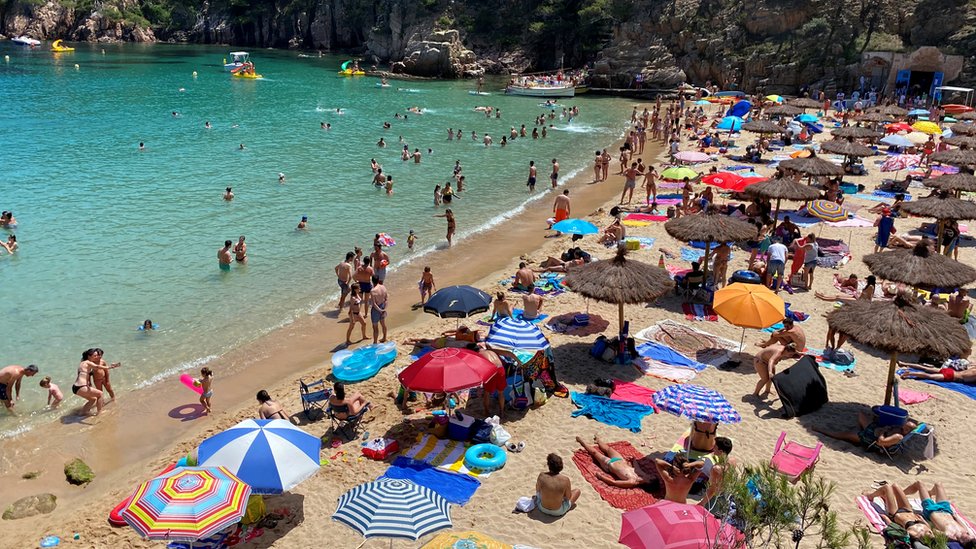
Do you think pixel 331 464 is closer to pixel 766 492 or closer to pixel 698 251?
pixel 766 492

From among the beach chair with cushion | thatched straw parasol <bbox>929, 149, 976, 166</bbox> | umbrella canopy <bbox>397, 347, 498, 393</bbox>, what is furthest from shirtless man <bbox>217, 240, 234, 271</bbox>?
thatched straw parasol <bbox>929, 149, 976, 166</bbox>

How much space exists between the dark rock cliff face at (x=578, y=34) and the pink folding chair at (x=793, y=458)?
4208 cm

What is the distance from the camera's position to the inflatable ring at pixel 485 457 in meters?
8.96

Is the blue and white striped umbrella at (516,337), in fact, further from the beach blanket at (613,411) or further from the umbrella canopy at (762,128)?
the umbrella canopy at (762,128)

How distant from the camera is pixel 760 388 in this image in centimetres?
1057

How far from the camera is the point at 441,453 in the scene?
368 inches

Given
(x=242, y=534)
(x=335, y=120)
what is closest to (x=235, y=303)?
(x=242, y=534)

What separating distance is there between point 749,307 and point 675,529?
588 cm

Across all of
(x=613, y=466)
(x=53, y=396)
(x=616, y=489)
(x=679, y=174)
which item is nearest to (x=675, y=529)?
(x=616, y=489)

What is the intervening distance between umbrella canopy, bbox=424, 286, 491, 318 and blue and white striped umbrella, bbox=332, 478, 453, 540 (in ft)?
17.0

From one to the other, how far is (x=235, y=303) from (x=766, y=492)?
42.0ft

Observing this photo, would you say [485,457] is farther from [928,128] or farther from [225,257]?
[928,128]

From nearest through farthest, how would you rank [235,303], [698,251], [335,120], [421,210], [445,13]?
[235,303] → [698,251] → [421,210] → [335,120] → [445,13]

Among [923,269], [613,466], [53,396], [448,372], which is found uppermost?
[923,269]
